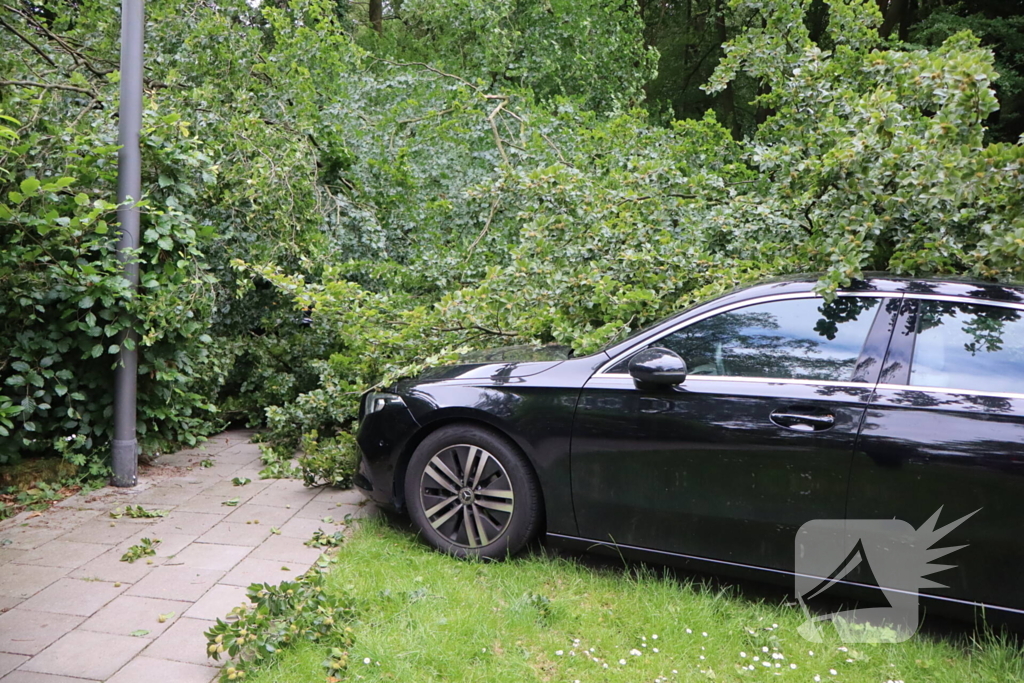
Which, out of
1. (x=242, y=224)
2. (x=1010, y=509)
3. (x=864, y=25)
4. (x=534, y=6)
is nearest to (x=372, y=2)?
(x=534, y=6)

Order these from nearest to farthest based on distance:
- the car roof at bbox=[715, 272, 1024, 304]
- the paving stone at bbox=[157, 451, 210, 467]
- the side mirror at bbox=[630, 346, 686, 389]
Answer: the car roof at bbox=[715, 272, 1024, 304] → the side mirror at bbox=[630, 346, 686, 389] → the paving stone at bbox=[157, 451, 210, 467]

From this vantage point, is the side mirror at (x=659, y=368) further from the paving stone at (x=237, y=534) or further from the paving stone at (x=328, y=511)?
the paving stone at (x=237, y=534)

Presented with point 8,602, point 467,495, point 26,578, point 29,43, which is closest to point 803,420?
point 467,495

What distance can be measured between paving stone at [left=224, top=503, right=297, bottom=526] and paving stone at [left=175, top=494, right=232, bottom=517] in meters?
0.08

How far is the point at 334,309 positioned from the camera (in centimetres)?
521

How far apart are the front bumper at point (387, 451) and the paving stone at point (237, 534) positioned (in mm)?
673

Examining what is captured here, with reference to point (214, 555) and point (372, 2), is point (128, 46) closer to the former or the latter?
point (214, 555)

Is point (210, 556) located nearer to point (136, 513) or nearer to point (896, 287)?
point (136, 513)

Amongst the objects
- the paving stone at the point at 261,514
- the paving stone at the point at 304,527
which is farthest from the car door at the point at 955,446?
the paving stone at the point at 261,514

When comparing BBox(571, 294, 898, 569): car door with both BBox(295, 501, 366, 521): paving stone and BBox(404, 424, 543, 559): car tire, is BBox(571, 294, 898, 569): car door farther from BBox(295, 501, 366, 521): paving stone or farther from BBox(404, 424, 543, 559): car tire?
BBox(295, 501, 366, 521): paving stone

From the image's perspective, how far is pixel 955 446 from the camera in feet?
9.68

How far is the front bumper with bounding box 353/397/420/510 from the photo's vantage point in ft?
13.7

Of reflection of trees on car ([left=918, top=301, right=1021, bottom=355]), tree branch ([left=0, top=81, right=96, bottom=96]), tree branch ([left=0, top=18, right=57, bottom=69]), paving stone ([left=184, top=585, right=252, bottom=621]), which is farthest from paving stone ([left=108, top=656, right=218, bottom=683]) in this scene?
tree branch ([left=0, top=18, right=57, bottom=69])

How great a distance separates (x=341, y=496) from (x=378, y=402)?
1.12 meters
